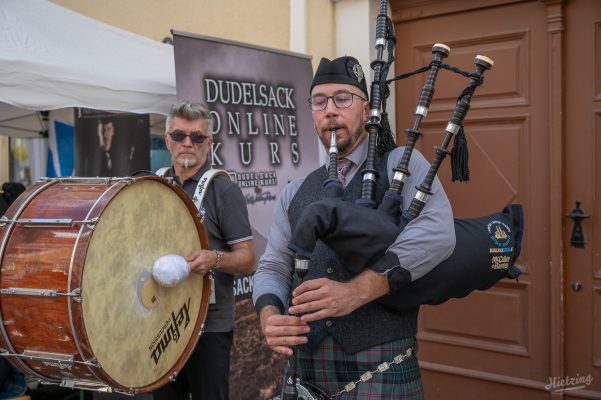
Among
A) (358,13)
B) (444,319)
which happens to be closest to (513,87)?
(358,13)

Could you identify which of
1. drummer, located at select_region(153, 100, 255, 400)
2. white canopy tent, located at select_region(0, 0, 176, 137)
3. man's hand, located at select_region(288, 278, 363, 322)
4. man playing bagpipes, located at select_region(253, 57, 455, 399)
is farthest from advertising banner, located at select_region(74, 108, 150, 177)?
man's hand, located at select_region(288, 278, 363, 322)

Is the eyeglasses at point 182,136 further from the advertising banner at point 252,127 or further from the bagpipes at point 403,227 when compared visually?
the bagpipes at point 403,227

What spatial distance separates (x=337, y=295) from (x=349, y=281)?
2.5 inches

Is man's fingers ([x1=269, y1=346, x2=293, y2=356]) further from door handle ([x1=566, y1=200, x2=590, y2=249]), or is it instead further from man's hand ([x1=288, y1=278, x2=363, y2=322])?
door handle ([x1=566, y1=200, x2=590, y2=249])

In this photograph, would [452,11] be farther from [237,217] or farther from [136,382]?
[136,382]

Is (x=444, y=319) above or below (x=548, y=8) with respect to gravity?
below

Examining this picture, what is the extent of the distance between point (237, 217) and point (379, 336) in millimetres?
1267

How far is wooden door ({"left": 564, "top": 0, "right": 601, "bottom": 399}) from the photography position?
3684 millimetres

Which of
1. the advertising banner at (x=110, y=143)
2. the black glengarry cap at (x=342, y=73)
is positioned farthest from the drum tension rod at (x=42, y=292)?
the advertising banner at (x=110, y=143)

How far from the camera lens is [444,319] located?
14.0ft

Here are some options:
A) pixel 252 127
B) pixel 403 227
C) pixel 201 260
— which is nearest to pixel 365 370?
pixel 403 227

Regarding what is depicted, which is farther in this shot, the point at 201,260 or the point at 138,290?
the point at 201,260

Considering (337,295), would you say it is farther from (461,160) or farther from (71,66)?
(71,66)

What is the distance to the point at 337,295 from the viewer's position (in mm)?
1703
